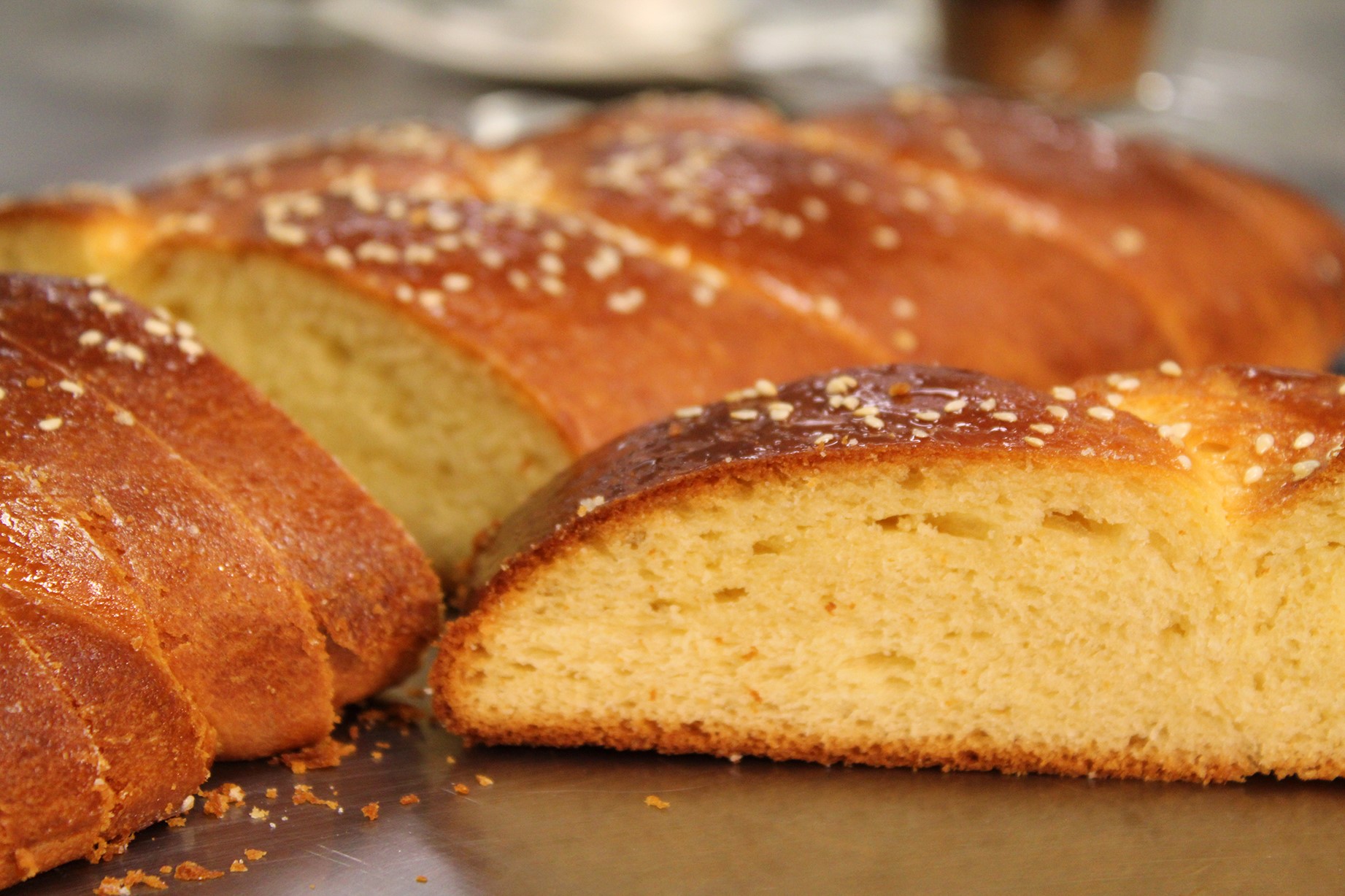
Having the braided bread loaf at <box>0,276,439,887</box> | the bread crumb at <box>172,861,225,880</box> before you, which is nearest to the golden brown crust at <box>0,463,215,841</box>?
the braided bread loaf at <box>0,276,439,887</box>

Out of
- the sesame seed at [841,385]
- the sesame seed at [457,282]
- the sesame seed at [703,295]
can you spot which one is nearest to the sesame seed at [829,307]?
the sesame seed at [703,295]

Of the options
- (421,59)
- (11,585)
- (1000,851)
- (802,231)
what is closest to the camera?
(11,585)

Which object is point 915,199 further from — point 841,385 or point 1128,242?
point 841,385

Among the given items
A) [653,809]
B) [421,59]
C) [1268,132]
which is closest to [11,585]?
[653,809]

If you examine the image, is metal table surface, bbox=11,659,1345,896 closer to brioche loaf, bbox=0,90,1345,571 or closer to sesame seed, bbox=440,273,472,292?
brioche loaf, bbox=0,90,1345,571

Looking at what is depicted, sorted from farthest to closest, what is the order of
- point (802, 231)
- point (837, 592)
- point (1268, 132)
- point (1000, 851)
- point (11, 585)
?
point (1268, 132) → point (802, 231) → point (837, 592) → point (1000, 851) → point (11, 585)

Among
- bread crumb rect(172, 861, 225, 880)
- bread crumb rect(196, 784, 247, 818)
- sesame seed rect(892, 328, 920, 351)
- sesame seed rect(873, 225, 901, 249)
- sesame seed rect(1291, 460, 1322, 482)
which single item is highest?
sesame seed rect(873, 225, 901, 249)

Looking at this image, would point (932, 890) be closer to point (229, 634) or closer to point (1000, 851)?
point (1000, 851)
